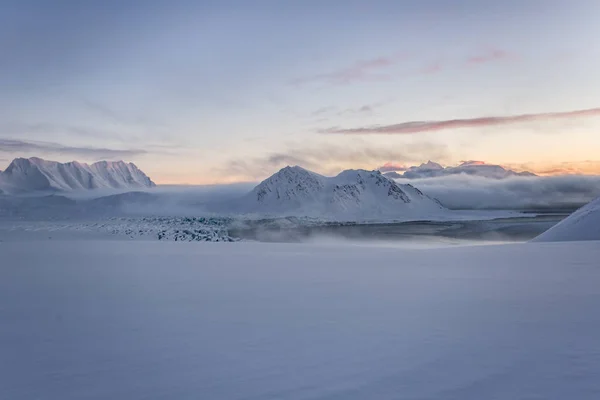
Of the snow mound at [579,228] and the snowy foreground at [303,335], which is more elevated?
the snow mound at [579,228]

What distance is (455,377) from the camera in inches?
221

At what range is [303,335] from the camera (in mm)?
7445

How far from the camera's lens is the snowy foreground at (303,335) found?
5430 mm

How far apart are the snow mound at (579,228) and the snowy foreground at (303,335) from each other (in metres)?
19.6

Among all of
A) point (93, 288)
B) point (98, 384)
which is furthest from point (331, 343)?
point (93, 288)

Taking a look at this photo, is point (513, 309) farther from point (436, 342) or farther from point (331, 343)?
point (331, 343)

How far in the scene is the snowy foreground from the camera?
5.43m

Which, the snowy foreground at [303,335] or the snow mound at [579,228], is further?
the snow mound at [579,228]

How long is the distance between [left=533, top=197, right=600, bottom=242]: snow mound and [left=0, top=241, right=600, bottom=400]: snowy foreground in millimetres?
19562

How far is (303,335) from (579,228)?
30815 mm

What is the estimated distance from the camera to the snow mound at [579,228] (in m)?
31.1

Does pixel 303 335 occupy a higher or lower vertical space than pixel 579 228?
lower

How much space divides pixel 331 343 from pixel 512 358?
7.87ft

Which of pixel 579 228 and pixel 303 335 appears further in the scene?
pixel 579 228
